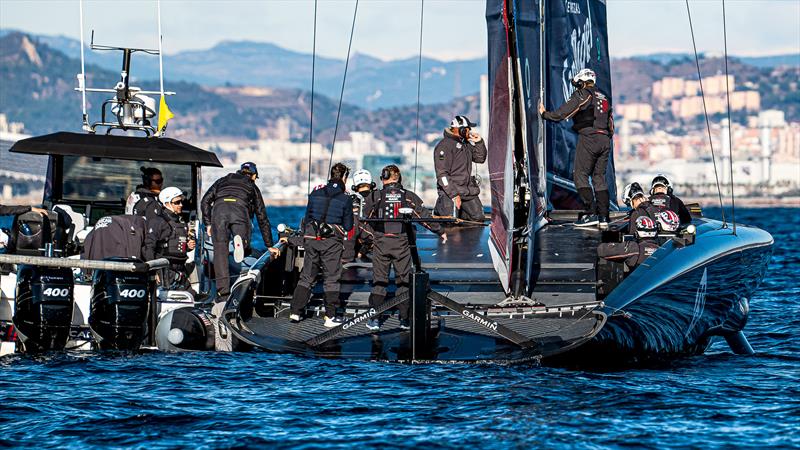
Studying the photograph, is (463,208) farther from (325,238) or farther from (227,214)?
(325,238)

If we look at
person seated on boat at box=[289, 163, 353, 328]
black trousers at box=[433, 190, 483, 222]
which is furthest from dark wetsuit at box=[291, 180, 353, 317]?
black trousers at box=[433, 190, 483, 222]

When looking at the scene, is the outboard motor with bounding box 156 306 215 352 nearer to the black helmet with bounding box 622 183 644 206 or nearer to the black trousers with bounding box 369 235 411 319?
the black trousers with bounding box 369 235 411 319

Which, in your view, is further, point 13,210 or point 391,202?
point 13,210

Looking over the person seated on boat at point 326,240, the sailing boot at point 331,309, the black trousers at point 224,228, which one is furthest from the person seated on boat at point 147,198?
the sailing boot at point 331,309

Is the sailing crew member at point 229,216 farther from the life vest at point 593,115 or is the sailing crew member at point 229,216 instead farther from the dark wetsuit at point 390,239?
the life vest at point 593,115

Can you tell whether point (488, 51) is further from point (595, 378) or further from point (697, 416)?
point (697, 416)

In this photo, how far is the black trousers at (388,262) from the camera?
1253 cm

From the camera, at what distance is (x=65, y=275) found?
1209 centimetres

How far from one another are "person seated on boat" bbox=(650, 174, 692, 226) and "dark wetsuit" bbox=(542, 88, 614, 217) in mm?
633

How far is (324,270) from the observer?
12.6 metres

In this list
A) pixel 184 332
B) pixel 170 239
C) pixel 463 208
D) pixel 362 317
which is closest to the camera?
pixel 362 317

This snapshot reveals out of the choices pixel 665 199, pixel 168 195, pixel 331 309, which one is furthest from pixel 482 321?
pixel 168 195

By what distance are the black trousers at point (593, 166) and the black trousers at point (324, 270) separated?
3.09 metres

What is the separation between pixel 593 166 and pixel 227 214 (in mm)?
3860
